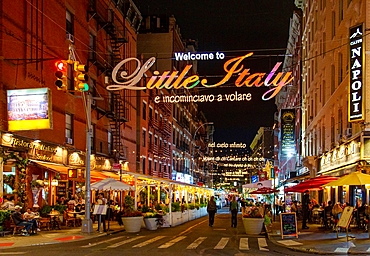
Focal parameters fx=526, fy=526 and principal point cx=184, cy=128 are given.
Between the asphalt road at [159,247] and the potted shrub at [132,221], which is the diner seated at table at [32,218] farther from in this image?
the potted shrub at [132,221]

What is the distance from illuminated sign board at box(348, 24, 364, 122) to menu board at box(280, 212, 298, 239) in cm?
586

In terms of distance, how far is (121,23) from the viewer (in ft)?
141

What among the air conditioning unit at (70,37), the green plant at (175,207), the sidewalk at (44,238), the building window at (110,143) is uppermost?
the air conditioning unit at (70,37)

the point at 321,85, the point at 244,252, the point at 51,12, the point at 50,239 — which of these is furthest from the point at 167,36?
the point at 244,252

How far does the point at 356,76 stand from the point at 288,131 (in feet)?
104

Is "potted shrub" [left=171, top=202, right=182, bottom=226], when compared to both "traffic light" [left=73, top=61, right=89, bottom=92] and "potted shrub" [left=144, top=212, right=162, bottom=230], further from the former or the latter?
"traffic light" [left=73, top=61, right=89, bottom=92]

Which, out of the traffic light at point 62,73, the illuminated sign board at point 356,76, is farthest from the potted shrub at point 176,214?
the traffic light at point 62,73

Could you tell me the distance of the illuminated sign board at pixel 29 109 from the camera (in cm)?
2269

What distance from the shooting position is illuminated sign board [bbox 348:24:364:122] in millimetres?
24219

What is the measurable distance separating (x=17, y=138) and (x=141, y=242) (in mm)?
7796

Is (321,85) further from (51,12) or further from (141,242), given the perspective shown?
(141,242)

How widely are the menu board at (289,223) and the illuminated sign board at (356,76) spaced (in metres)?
5.86

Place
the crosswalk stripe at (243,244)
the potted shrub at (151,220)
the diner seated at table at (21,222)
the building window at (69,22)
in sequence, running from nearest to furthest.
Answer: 1. the crosswalk stripe at (243,244)
2. the diner seated at table at (21,222)
3. the potted shrub at (151,220)
4. the building window at (69,22)

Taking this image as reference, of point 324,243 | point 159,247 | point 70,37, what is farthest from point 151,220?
point 70,37
